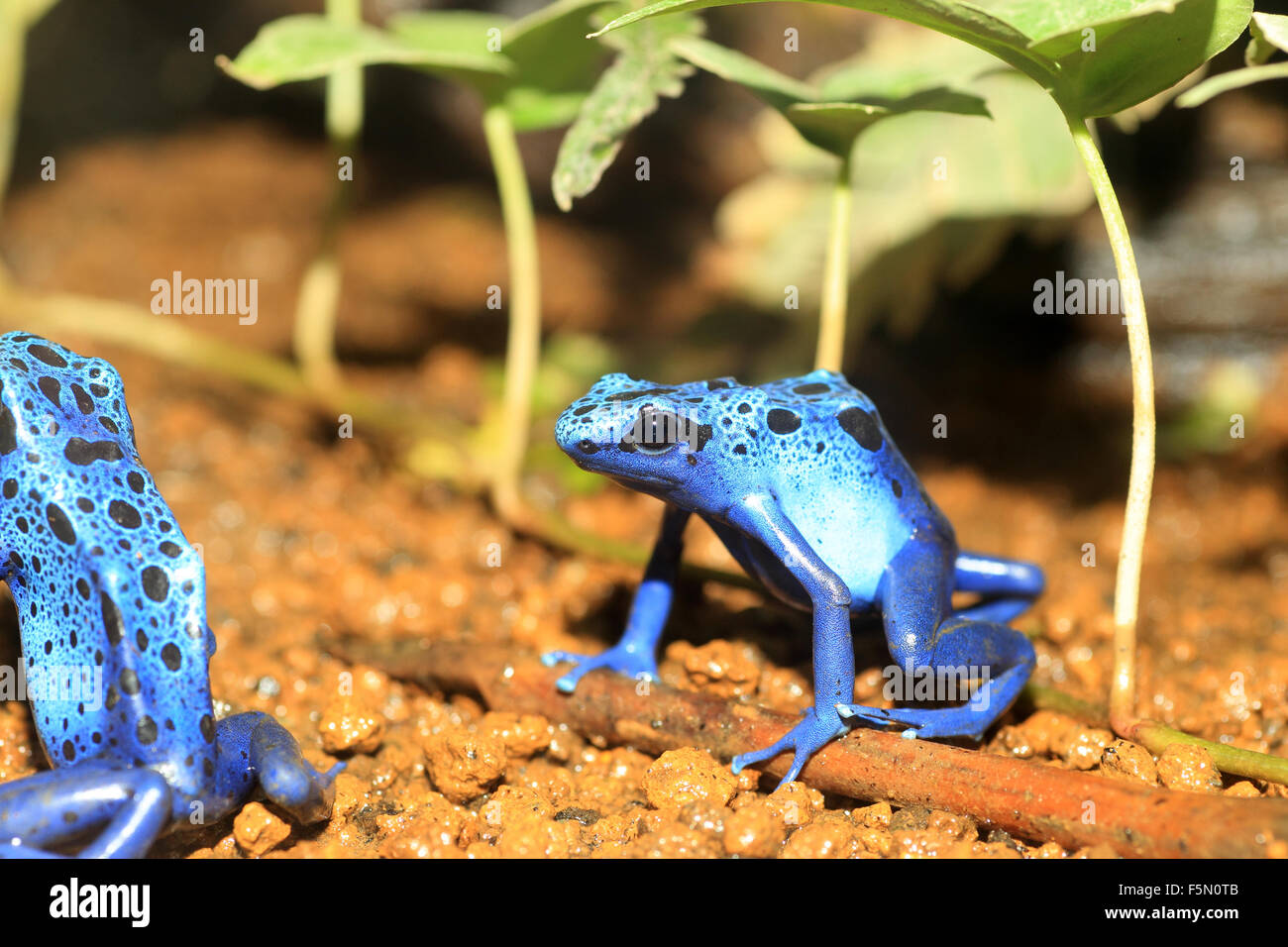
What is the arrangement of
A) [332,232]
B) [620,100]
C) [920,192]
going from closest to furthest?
[620,100] < [920,192] < [332,232]

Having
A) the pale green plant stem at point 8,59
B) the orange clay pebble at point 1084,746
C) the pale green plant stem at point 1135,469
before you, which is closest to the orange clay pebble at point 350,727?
the orange clay pebble at point 1084,746

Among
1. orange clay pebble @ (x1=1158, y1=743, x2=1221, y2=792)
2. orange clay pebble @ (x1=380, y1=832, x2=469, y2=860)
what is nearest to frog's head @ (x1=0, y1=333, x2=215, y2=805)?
orange clay pebble @ (x1=380, y1=832, x2=469, y2=860)

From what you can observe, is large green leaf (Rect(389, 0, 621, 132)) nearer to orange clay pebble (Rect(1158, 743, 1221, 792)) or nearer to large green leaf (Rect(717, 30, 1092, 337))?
large green leaf (Rect(717, 30, 1092, 337))

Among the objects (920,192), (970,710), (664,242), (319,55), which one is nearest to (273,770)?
(970,710)

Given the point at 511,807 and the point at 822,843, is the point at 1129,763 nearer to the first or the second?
the point at 822,843

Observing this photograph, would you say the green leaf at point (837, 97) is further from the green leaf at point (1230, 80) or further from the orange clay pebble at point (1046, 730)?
the orange clay pebble at point (1046, 730)
